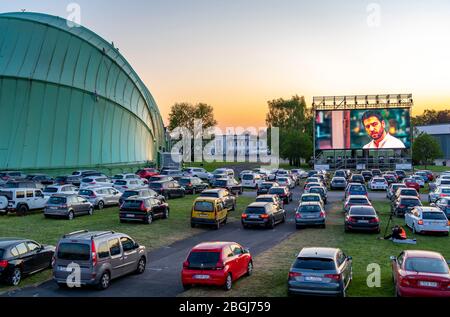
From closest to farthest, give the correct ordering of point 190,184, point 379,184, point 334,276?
point 334,276
point 190,184
point 379,184

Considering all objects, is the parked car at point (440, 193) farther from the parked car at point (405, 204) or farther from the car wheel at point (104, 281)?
the car wheel at point (104, 281)

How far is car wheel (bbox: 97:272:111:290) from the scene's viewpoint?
16.2m

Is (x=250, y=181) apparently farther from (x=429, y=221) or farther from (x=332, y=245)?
(x=332, y=245)

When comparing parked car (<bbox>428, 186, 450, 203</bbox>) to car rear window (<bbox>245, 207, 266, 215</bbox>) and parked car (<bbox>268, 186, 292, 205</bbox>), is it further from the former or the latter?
car rear window (<bbox>245, 207, 266, 215</bbox>)

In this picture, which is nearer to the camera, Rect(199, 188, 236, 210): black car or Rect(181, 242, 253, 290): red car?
Rect(181, 242, 253, 290): red car

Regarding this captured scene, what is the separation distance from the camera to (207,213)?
96.0ft

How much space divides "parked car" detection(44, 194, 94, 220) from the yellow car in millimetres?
7722

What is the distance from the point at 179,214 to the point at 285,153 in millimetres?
90300

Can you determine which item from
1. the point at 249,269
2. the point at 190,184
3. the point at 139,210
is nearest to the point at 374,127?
the point at 190,184

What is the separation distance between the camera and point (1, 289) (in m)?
16.5

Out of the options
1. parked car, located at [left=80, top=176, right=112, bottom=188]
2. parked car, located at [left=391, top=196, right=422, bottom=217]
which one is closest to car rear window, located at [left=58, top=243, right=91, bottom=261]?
parked car, located at [left=391, top=196, right=422, bottom=217]

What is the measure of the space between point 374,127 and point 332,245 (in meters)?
62.4
